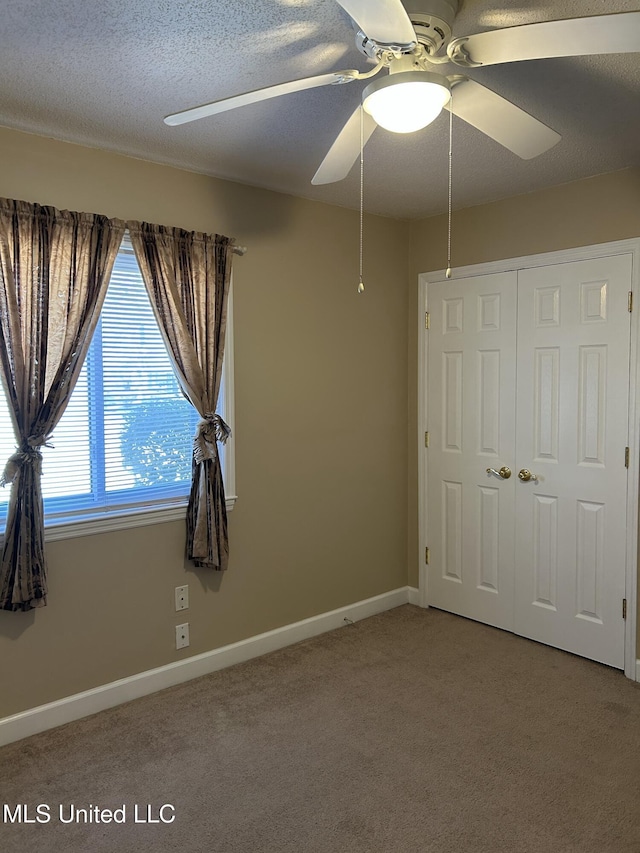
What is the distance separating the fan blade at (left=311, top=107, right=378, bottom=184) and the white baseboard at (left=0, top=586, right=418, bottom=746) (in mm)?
2336

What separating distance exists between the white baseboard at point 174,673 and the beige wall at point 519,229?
58 cm

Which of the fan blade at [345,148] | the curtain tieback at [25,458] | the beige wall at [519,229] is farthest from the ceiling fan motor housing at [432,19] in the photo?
the curtain tieback at [25,458]

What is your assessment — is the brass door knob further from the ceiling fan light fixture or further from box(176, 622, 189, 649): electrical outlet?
the ceiling fan light fixture

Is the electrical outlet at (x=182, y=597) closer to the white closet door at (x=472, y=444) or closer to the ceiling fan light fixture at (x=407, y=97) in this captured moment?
the white closet door at (x=472, y=444)

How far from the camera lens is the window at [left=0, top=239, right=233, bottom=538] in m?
2.79

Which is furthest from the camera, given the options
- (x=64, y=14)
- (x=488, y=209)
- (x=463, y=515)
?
(x=463, y=515)

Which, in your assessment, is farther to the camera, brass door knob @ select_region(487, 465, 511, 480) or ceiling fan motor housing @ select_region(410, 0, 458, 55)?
brass door knob @ select_region(487, 465, 511, 480)

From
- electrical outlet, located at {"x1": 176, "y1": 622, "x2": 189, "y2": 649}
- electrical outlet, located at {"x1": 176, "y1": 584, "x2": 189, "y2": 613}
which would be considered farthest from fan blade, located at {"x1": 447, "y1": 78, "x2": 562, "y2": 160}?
electrical outlet, located at {"x1": 176, "y1": 622, "x2": 189, "y2": 649}

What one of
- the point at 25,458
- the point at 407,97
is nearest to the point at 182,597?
the point at 25,458

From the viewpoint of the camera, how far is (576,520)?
3400 mm

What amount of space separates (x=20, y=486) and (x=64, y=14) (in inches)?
65.1

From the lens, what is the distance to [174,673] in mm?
3125

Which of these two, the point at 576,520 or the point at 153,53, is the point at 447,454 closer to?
the point at 576,520

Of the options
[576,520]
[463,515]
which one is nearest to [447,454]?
[463,515]
